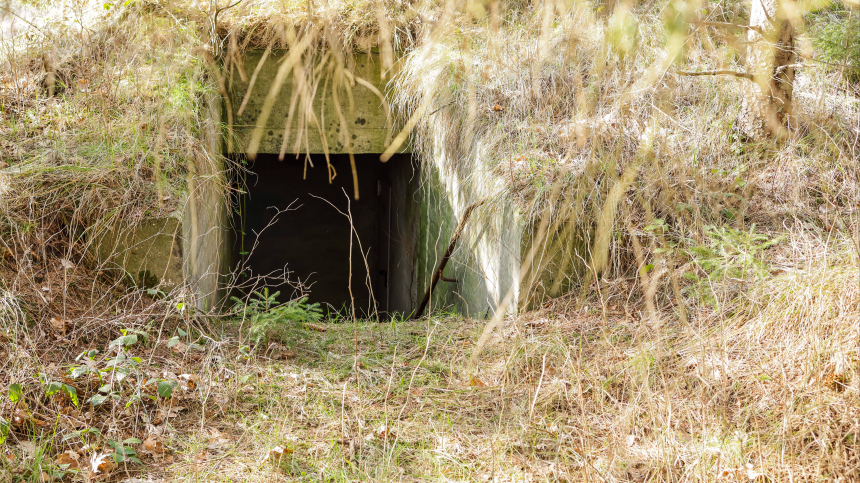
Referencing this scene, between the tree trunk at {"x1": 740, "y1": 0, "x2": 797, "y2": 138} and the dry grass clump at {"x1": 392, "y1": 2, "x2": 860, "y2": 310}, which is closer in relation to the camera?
the dry grass clump at {"x1": 392, "y1": 2, "x2": 860, "y2": 310}

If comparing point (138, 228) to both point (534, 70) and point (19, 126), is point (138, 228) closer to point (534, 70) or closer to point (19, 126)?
point (19, 126)

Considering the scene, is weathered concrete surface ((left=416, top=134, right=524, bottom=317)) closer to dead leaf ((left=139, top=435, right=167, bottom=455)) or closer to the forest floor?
the forest floor

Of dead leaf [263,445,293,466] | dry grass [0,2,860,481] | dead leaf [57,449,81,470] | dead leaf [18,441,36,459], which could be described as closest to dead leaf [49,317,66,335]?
dry grass [0,2,860,481]

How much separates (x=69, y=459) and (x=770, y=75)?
13.2 ft

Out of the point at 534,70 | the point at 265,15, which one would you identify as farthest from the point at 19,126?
the point at 534,70

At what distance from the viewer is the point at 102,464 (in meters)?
2.29

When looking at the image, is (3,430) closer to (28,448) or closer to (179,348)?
(28,448)

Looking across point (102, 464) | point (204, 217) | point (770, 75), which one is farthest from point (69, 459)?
point (770, 75)

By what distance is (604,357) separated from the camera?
9.77 feet

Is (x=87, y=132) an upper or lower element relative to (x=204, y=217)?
upper

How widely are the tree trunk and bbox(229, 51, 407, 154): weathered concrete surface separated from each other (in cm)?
316

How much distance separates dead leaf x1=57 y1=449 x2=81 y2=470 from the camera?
228cm

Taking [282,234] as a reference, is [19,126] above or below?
above

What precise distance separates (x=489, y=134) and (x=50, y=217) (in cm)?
273
